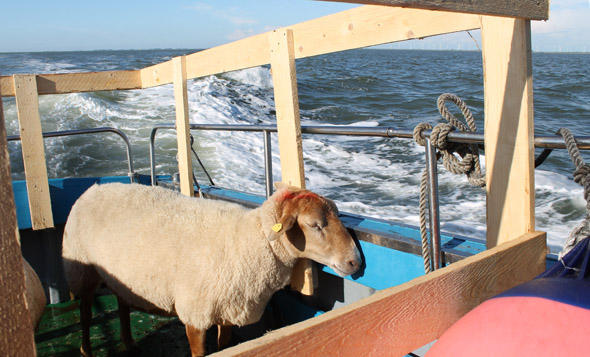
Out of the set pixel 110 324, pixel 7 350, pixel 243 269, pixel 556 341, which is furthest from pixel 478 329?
pixel 110 324

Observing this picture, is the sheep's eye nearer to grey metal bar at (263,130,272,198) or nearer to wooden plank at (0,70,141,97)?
grey metal bar at (263,130,272,198)

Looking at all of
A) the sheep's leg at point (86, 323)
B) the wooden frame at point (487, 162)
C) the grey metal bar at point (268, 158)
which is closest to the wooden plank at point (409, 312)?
the wooden frame at point (487, 162)

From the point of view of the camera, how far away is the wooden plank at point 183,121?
3.60 m

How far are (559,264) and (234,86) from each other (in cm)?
1981

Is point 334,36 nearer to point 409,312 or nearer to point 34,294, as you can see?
point 409,312

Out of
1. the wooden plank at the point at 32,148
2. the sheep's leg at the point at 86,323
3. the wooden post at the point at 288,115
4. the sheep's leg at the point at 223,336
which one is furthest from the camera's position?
the wooden plank at the point at 32,148

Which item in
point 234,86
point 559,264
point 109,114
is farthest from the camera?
point 234,86

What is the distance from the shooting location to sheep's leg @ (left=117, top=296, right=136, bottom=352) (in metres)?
3.43

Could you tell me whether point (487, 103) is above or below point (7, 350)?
above

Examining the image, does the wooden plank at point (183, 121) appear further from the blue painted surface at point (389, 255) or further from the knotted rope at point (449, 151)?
the knotted rope at point (449, 151)

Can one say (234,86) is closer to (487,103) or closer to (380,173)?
(380,173)

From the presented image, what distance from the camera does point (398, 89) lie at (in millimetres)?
24156

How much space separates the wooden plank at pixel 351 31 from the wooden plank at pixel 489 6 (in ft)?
0.67

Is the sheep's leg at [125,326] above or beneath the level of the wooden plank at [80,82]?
beneath
